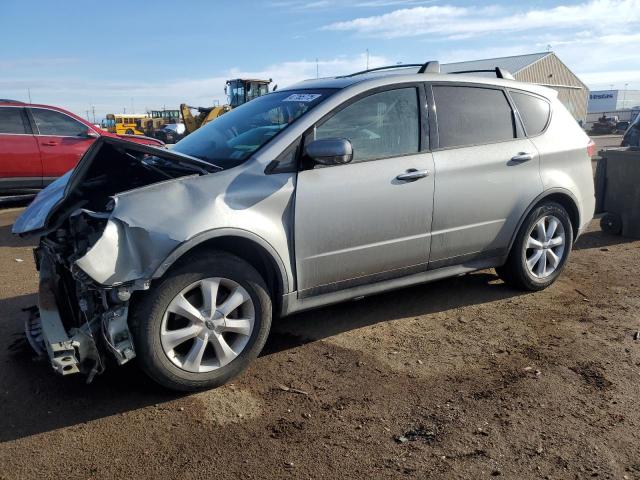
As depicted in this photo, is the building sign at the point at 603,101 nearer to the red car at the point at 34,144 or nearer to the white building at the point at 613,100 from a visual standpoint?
the white building at the point at 613,100

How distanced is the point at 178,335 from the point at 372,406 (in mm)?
1182

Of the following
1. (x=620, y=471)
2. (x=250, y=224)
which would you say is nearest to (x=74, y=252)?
(x=250, y=224)

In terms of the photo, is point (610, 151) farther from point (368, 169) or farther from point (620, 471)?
point (620, 471)

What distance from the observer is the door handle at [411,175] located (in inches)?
152

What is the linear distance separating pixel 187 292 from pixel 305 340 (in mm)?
1163

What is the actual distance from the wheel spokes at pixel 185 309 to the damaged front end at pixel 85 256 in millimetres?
198

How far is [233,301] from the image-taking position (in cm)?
327

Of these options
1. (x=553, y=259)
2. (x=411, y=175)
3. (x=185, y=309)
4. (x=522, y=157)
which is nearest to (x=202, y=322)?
(x=185, y=309)

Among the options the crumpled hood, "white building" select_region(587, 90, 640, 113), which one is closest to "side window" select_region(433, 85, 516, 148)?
the crumpled hood

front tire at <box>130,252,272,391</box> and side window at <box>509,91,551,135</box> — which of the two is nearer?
front tire at <box>130,252,272,391</box>

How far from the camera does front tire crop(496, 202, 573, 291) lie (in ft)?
15.3

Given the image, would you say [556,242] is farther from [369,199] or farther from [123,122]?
[123,122]

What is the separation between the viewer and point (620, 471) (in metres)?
2.55

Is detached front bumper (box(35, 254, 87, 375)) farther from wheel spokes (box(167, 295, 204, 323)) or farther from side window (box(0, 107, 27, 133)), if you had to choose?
side window (box(0, 107, 27, 133))
